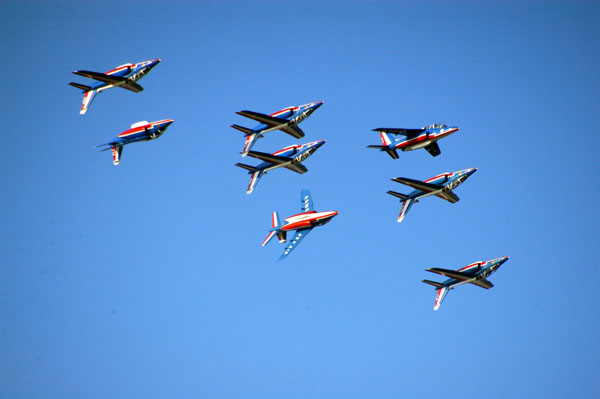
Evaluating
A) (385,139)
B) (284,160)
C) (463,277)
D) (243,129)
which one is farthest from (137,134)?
(463,277)

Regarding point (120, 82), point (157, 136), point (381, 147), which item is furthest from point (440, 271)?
point (120, 82)

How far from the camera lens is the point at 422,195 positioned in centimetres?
10175

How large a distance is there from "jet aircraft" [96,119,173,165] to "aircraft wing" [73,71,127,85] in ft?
20.0

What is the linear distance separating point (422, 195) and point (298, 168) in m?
17.8

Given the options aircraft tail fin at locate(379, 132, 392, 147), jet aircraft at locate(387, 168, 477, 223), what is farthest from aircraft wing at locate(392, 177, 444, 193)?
aircraft tail fin at locate(379, 132, 392, 147)

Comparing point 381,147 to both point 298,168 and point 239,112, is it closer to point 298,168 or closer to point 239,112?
point 298,168

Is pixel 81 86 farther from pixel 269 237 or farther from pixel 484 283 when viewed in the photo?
pixel 484 283

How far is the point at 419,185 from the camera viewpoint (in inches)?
3888

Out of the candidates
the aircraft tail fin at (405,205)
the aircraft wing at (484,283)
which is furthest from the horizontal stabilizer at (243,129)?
the aircraft wing at (484,283)

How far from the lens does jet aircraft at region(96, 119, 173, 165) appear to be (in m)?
95.8

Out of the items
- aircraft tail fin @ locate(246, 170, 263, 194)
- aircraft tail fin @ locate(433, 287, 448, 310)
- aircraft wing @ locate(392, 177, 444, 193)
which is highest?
aircraft wing @ locate(392, 177, 444, 193)

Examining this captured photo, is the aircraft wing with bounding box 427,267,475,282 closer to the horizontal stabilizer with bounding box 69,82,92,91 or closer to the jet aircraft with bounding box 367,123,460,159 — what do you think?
the jet aircraft with bounding box 367,123,460,159

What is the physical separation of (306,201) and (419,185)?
1583 centimetres

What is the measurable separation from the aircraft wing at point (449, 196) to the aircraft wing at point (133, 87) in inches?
1707
